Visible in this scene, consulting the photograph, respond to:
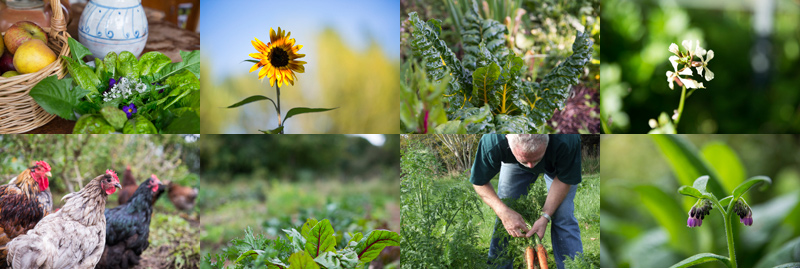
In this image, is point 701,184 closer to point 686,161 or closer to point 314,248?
point 686,161

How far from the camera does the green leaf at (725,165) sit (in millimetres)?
1112

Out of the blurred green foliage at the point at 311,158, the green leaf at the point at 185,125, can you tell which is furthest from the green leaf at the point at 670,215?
the blurred green foliage at the point at 311,158

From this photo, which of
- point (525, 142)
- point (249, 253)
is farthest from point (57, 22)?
point (525, 142)

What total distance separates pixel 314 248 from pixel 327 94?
395 millimetres

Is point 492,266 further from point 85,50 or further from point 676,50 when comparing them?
point 85,50

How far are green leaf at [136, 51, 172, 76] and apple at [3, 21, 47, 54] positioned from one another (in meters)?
0.23

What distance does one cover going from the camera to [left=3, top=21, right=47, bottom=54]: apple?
109 centimetres

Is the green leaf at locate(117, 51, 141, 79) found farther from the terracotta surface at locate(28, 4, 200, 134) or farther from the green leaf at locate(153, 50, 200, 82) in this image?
the terracotta surface at locate(28, 4, 200, 134)

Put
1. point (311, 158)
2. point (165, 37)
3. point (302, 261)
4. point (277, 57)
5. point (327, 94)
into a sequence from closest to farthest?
point (302, 261) < point (277, 57) < point (327, 94) < point (165, 37) < point (311, 158)

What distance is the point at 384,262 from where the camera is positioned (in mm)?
1585

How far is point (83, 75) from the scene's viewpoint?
1.03m

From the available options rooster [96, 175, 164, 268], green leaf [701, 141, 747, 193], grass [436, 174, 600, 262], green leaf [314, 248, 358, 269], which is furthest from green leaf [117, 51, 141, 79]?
green leaf [701, 141, 747, 193]

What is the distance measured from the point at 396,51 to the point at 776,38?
1.20 metres

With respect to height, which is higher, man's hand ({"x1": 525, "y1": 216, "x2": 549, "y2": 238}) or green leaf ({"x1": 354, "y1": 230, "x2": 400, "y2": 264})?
man's hand ({"x1": 525, "y1": 216, "x2": 549, "y2": 238})
